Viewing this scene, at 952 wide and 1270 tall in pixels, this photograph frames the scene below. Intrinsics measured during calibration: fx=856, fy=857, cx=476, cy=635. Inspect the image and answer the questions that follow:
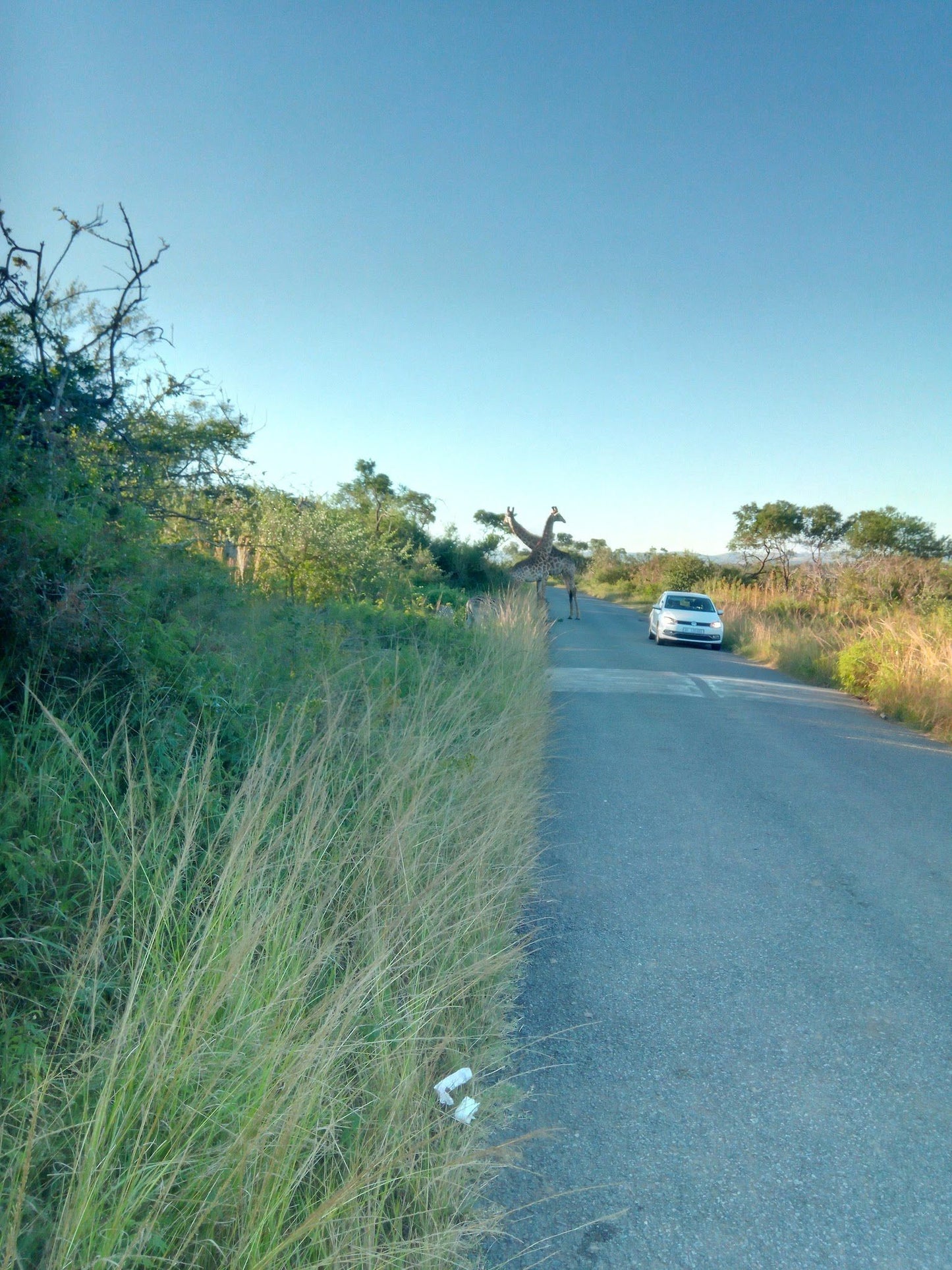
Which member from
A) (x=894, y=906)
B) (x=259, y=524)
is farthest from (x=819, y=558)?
(x=894, y=906)

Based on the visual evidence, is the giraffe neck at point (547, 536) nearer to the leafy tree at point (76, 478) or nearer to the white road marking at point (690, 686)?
the white road marking at point (690, 686)

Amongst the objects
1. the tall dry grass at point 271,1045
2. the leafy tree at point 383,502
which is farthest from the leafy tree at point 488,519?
the tall dry grass at point 271,1045

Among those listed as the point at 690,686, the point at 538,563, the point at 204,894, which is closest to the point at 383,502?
the point at 538,563

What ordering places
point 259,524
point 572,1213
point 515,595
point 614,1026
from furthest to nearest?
point 515,595 → point 259,524 → point 614,1026 → point 572,1213

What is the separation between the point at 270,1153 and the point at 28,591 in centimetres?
262

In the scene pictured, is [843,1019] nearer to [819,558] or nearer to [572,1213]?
[572,1213]

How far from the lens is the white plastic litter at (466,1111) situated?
107 inches

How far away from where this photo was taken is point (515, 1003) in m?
3.73

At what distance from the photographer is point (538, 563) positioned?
23000 mm

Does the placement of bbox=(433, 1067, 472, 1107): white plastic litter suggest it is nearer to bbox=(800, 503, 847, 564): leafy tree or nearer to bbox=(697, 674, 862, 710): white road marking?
bbox=(697, 674, 862, 710): white road marking

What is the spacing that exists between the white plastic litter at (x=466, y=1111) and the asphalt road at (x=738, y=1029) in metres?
0.21

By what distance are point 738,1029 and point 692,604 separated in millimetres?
22035

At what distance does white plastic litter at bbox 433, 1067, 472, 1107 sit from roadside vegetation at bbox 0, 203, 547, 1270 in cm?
4

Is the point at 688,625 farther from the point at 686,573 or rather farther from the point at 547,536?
the point at 686,573
